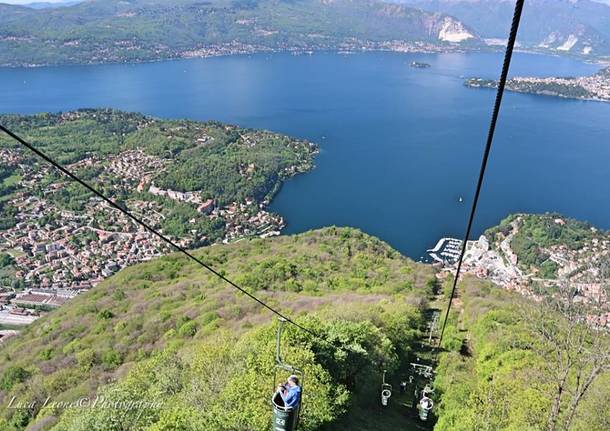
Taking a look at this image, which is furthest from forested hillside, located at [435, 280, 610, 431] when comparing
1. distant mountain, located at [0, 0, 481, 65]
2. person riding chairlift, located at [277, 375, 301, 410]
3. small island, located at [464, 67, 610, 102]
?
distant mountain, located at [0, 0, 481, 65]

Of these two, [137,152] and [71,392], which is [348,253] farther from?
[137,152]

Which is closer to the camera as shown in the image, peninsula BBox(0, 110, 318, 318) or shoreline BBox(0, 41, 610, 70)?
peninsula BBox(0, 110, 318, 318)

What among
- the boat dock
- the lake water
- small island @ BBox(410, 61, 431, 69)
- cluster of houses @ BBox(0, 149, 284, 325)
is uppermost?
small island @ BBox(410, 61, 431, 69)

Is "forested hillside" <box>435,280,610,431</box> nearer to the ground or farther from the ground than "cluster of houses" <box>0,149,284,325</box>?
farther from the ground

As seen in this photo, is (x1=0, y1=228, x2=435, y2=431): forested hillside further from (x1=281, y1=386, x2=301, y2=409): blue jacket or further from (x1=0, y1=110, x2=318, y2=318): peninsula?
(x1=0, y1=110, x2=318, y2=318): peninsula

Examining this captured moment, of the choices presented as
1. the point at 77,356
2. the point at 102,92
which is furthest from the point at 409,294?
the point at 102,92

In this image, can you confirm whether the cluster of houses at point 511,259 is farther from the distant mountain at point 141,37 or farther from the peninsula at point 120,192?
the distant mountain at point 141,37

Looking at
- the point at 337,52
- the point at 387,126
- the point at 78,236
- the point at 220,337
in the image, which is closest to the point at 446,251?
the point at 220,337
